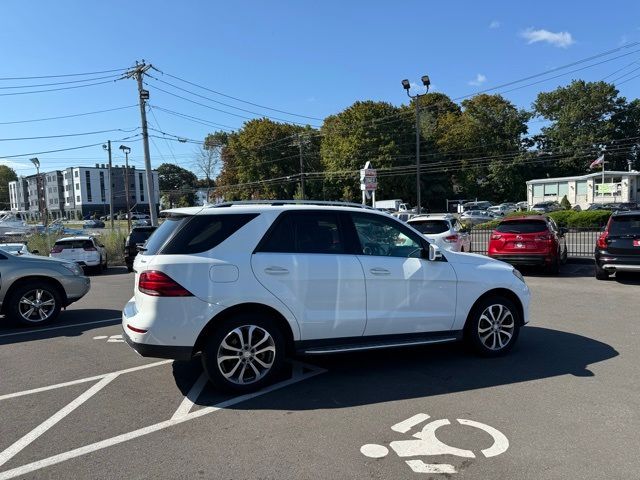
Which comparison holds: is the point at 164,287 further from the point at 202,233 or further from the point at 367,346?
the point at 367,346

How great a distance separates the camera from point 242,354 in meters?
4.82

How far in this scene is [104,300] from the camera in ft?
37.8

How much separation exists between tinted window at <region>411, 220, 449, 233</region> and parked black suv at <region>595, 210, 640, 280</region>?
14.5 ft

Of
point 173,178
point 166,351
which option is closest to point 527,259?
point 166,351

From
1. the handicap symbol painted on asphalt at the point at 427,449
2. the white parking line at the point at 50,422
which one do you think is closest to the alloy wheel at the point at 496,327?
the handicap symbol painted on asphalt at the point at 427,449

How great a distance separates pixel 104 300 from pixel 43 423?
7.70m

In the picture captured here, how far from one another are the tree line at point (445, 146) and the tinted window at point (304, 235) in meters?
59.7

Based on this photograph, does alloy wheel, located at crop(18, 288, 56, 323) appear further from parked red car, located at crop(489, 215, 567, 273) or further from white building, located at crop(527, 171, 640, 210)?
white building, located at crop(527, 171, 640, 210)

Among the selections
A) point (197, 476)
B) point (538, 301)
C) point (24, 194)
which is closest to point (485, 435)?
point (197, 476)

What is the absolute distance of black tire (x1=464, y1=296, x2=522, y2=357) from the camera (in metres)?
5.86

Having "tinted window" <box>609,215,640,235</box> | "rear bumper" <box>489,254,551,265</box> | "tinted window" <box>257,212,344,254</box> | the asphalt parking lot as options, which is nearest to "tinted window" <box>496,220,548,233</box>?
"rear bumper" <box>489,254,551,265</box>

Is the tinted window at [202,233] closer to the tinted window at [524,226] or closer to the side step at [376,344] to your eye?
the side step at [376,344]

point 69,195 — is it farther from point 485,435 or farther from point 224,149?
point 485,435

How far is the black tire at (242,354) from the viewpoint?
4.72 meters
